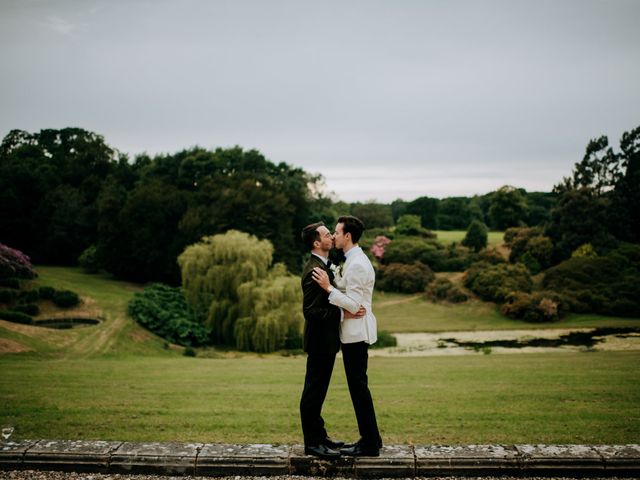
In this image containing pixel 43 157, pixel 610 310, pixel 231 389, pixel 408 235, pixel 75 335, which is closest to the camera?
pixel 231 389

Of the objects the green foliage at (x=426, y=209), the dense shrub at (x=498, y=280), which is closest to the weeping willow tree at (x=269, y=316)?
the dense shrub at (x=498, y=280)

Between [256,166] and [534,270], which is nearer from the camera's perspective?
[534,270]

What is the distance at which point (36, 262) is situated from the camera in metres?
52.4

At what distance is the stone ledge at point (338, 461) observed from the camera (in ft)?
17.3

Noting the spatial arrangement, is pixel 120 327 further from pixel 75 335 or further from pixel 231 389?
pixel 231 389

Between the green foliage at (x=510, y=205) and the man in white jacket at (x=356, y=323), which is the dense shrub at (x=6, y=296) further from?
the green foliage at (x=510, y=205)

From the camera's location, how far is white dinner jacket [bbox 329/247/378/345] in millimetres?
5562

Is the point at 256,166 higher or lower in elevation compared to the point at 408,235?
higher

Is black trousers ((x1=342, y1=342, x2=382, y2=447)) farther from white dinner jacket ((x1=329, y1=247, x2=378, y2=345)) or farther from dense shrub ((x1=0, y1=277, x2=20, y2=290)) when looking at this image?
dense shrub ((x1=0, y1=277, x2=20, y2=290))

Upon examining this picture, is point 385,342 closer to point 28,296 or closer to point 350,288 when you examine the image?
point 28,296

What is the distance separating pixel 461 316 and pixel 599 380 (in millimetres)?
31168

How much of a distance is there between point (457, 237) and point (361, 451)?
6903cm

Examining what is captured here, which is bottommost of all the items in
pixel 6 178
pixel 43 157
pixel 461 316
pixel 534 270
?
pixel 461 316

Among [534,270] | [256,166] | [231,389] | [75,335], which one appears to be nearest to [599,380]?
[231,389]
